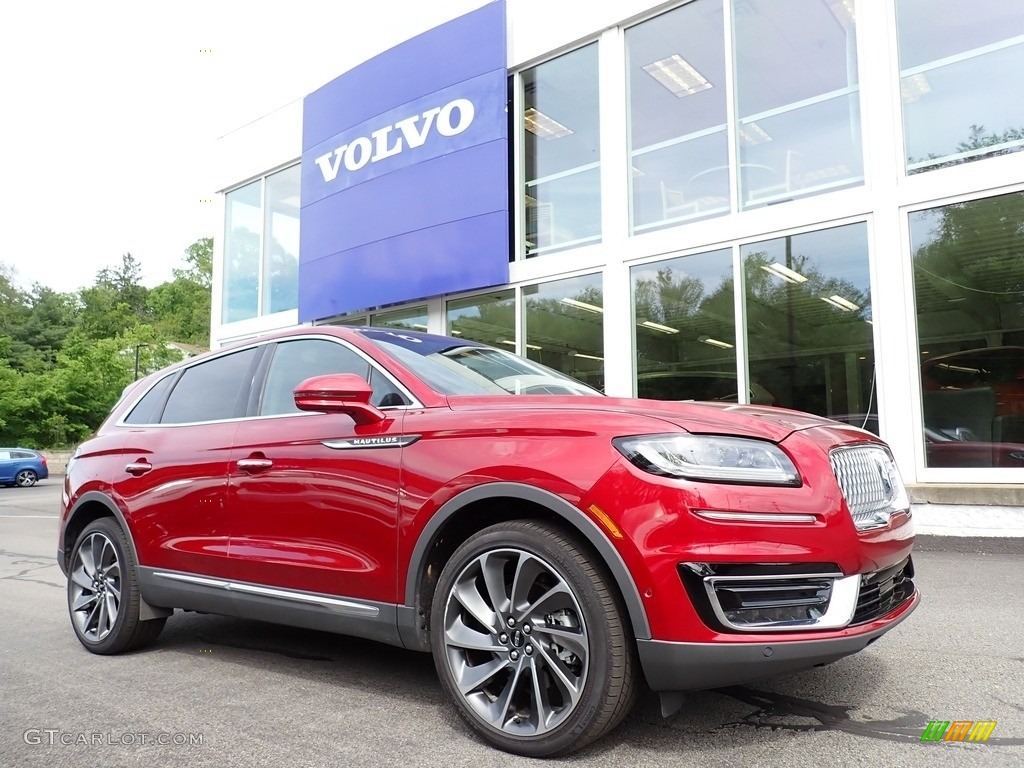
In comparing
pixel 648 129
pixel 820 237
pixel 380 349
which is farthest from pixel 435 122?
pixel 380 349

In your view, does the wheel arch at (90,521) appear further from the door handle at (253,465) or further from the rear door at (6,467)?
the rear door at (6,467)

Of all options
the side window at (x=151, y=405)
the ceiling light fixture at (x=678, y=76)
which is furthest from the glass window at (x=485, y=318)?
the side window at (x=151, y=405)

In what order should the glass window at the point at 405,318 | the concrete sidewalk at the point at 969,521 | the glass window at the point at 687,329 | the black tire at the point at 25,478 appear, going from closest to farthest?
the concrete sidewalk at the point at 969,521 → the glass window at the point at 687,329 → the glass window at the point at 405,318 → the black tire at the point at 25,478

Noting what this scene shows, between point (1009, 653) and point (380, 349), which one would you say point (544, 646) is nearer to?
point (380, 349)

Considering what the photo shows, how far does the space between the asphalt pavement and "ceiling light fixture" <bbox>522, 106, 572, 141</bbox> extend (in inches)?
356

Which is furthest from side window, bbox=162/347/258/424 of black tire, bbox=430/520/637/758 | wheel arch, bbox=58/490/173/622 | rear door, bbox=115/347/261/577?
black tire, bbox=430/520/637/758

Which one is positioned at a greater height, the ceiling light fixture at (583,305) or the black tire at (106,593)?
the ceiling light fixture at (583,305)

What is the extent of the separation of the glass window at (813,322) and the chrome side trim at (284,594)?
23.4 ft

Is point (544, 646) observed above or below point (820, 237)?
below

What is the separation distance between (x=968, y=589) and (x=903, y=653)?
2107 mm

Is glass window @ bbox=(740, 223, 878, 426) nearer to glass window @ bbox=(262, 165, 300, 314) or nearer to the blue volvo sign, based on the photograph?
the blue volvo sign

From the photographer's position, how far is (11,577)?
7211mm

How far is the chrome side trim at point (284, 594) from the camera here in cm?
310

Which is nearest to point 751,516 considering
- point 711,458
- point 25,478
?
point 711,458
